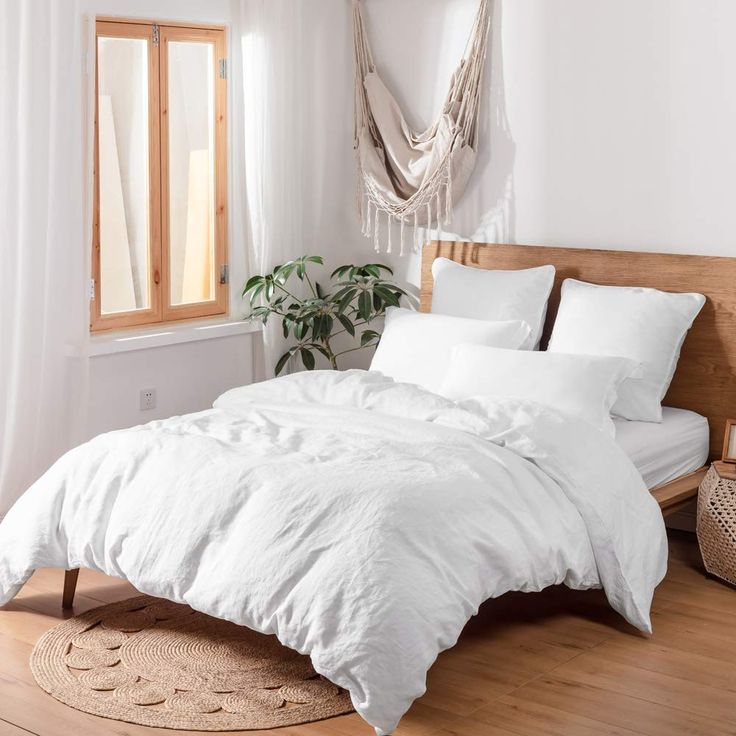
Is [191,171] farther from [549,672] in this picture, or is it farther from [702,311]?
[549,672]

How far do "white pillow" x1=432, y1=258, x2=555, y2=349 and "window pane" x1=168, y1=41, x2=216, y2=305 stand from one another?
1116 mm

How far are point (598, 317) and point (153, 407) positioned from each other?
6.26 feet

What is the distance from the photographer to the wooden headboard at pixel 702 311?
14.3ft

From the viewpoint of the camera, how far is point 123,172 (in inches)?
190

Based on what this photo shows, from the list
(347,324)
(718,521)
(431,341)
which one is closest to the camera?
(718,521)

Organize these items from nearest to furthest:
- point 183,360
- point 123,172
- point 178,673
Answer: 1. point 178,673
2. point 123,172
3. point 183,360

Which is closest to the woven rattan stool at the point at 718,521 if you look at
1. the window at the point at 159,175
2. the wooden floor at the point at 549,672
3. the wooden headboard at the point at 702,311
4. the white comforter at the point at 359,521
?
the wooden floor at the point at 549,672

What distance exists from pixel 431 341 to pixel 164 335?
3.89 ft

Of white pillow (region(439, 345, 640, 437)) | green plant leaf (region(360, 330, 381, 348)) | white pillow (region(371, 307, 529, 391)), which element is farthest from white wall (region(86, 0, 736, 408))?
white pillow (region(439, 345, 640, 437))

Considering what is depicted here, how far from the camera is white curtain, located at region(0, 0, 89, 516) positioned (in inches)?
166

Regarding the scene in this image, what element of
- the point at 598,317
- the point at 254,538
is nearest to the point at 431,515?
the point at 254,538

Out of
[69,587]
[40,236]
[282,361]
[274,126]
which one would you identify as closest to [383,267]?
[282,361]

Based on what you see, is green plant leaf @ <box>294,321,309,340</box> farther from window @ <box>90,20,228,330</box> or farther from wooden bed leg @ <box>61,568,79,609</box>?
wooden bed leg @ <box>61,568,79,609</box>

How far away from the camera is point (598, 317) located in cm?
440
